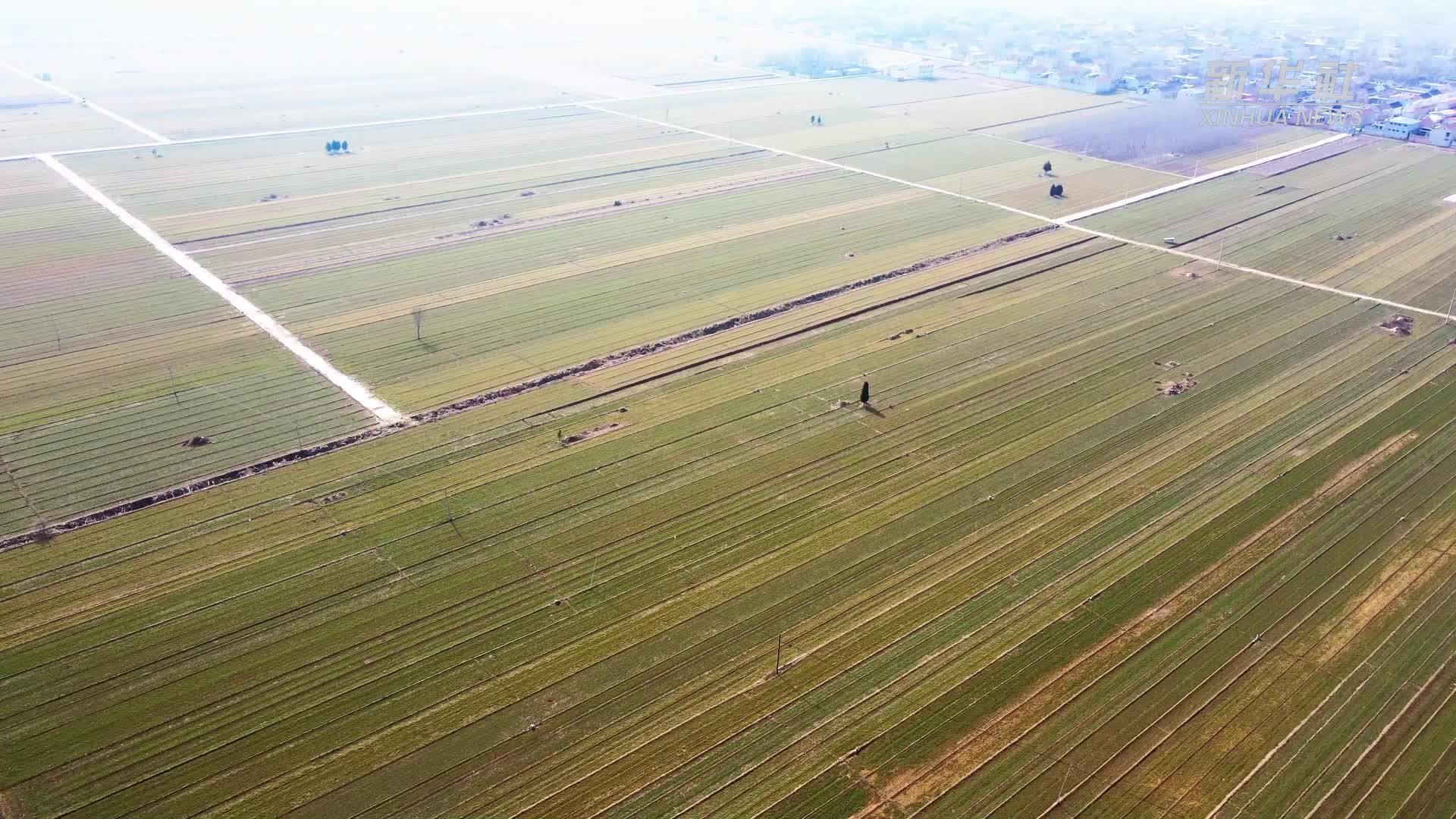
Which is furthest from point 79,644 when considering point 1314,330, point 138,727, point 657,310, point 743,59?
point 743,59

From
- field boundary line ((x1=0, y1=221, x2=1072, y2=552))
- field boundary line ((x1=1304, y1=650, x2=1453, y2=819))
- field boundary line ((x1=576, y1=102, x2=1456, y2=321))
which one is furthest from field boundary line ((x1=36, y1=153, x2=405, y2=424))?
field boundary line ((x1=576, y1=102, x2=1456, y2=321))

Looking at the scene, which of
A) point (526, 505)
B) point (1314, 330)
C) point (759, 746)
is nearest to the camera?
point (759, 746)

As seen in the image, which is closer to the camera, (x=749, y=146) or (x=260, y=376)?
(x=260, y=376)

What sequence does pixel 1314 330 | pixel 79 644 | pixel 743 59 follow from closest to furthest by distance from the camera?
pixel 79 644, pixel 1314 330, pixel 743 59

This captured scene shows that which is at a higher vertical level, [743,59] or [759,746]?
[743,59]

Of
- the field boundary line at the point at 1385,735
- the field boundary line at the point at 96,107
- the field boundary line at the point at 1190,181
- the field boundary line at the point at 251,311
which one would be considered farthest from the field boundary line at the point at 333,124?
the field boundary line at the point at 1385,735

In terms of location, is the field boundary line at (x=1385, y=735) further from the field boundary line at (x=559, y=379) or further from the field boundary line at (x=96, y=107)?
the field boundary line at (x=96, y=107)

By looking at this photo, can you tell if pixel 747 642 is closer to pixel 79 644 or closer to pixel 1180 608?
pixel 1180 608

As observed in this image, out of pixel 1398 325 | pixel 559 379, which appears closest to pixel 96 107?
pixel 559 379
